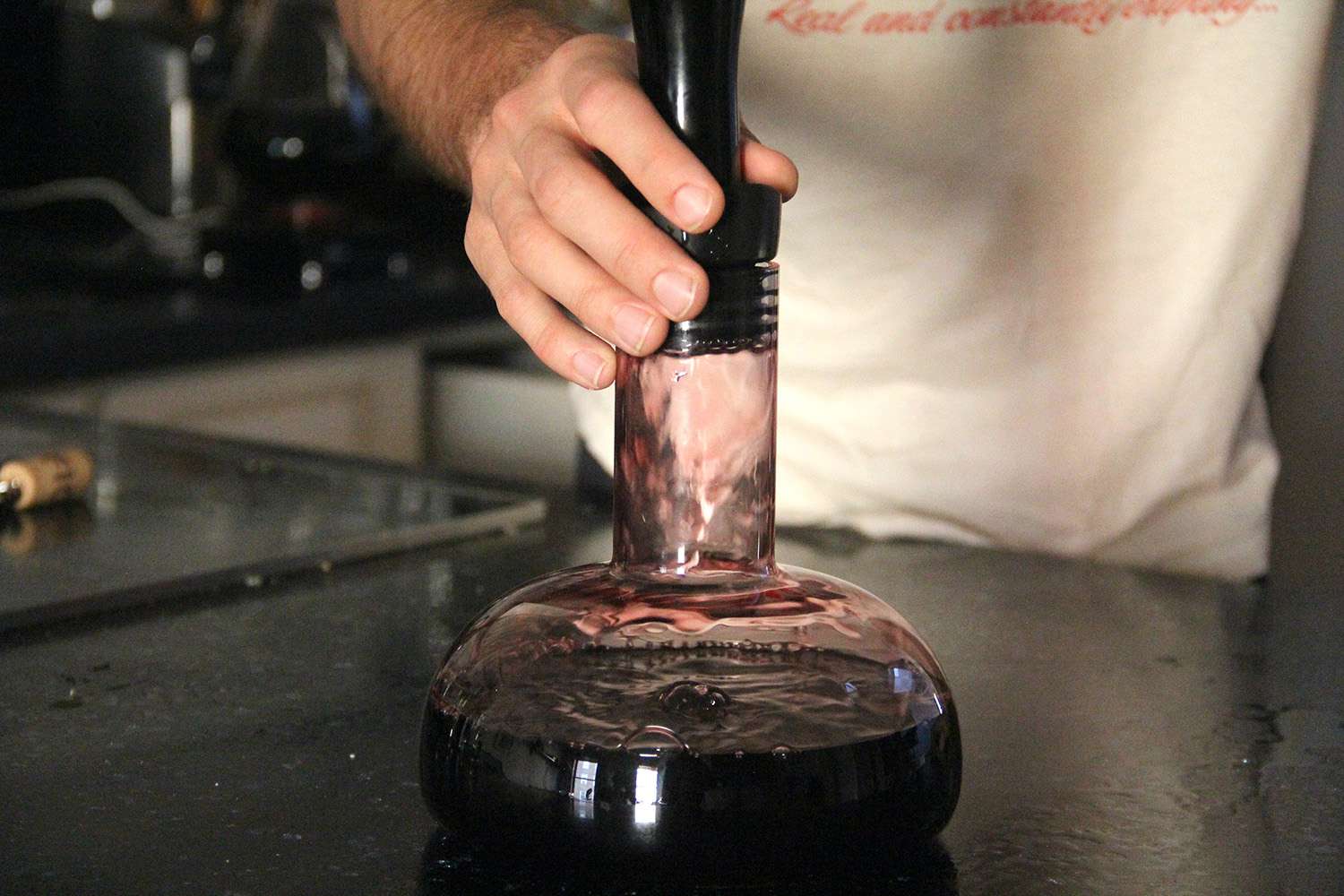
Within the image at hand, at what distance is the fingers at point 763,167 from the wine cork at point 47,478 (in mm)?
565

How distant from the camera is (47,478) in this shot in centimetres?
88

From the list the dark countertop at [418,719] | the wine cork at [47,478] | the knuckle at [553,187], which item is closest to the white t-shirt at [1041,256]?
the dark countertop at [418,719]

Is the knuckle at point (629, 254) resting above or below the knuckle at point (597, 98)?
below

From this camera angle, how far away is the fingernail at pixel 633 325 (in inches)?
17.0

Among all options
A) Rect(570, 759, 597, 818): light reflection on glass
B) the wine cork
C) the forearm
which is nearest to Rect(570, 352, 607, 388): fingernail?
Rect(570, 759, 597, 818): light reflection on glass

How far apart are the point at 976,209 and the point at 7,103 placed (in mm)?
1628

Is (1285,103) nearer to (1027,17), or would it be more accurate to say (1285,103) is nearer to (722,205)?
(1027,17)

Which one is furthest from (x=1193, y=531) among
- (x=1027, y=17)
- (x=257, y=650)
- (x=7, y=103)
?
(x=7, y=103)

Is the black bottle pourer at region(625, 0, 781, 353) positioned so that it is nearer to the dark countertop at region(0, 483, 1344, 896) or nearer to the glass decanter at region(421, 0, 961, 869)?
the glass decanter at region(421, 0, 961, 869)

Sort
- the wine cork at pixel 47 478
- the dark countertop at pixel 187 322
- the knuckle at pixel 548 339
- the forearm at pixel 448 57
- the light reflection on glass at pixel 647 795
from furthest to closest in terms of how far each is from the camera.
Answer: the dark countertop at pixel 187 322 → the wine cork at pixel 47 478 → the forearm at pixel 448 57 → the knuckle at pixel 548 339 → the light reflection on glass at pixel 647 795

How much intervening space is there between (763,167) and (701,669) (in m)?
0.13

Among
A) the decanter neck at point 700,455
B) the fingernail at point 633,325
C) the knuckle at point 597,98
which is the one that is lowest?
the decanter neck at point 700,455

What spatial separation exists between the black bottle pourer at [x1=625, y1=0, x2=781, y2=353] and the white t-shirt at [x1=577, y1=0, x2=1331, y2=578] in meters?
0.55

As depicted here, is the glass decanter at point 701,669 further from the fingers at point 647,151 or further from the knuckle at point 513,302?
Result: the knuckle at point 513,302
